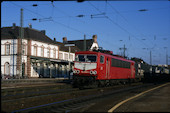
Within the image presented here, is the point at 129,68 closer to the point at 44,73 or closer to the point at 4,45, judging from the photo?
the point at 44,73

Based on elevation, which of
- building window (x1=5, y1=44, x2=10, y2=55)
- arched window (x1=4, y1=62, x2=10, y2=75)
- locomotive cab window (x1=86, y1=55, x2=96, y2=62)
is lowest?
arched window (x1=4, y1=62, x2=10, y2=75)

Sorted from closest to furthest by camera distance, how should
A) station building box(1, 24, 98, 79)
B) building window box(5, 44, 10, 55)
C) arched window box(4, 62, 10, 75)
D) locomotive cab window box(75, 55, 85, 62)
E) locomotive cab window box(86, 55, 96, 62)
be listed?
1. locomotive cab window box(86, 55, 96, 62)
2. locomotive cab window box(75, 55, 85, 62)
3. station building box(1, 24, 98, 79)
4. arched window box(4, 62, 10, 75)
5. building window box(5, 44, 10, 55)

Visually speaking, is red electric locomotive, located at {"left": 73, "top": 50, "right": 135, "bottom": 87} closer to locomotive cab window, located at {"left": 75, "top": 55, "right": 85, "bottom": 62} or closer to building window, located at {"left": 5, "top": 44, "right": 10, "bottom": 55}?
locomotive cab window, located at {"left": 75, "top": 55, "right": 85, "bottom": 62}

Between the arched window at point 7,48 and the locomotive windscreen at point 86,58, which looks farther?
the arched window at point 7,48

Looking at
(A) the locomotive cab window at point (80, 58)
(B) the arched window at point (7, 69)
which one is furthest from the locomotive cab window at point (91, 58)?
(B) the arched window at point (7, 69)

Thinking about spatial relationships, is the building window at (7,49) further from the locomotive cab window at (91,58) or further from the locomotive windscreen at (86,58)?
the locomotive cab window at (91,58)

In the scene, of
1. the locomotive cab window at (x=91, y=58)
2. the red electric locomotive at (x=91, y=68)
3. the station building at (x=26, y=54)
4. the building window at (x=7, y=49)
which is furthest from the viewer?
the building window at (x=7, y=49)

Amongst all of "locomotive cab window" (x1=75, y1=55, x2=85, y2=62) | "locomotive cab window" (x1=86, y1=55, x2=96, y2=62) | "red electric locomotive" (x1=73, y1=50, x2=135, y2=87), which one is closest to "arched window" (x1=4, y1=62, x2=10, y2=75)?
"red electric locomotive" (x1=73, y1=50, x2=135, y2=87)

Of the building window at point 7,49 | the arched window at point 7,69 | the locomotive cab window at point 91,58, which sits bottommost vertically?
the arched window at point 7,69

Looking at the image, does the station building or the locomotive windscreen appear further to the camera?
the station building

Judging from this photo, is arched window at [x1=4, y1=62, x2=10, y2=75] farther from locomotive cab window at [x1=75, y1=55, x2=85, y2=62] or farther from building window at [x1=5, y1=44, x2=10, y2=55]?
locomotive cab window at [x1=75, y1=55, x2=85, y2=62]

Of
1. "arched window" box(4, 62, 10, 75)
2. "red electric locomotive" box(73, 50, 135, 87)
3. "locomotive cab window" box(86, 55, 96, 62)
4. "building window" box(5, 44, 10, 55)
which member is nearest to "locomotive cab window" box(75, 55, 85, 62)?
"red electric locomotive" box(73, 50, 135, 87)

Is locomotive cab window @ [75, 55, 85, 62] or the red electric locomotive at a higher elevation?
locomotive cab window @ [75, 55, 85, 62]

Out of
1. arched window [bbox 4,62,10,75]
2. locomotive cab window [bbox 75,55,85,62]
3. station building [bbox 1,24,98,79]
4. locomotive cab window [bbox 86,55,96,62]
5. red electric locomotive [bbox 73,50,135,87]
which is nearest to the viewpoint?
red electric locomotive [bbox 73,50,135,87]
